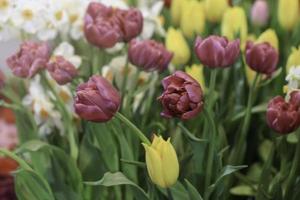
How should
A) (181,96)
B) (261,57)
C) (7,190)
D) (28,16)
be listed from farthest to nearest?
(7,190)
(28,16)
(261,57)
(181,96)

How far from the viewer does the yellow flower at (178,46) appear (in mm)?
Answer: 756

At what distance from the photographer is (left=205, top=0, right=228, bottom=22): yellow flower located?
782 millimetres

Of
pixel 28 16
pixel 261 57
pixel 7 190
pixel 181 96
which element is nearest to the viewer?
pixel 181 96

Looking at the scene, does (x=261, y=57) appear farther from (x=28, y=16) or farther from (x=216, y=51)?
(x=28, y=16)

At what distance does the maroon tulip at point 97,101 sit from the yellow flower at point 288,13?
1.07 ft

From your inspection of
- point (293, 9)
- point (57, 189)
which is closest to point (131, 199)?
point (57, 189)

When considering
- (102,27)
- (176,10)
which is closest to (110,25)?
(102,27)

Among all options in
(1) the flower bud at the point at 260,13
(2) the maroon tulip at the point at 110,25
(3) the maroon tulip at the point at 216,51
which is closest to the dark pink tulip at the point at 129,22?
(2) the maroon tulip at the point at 110,25

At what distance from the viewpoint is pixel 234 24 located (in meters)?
0.76

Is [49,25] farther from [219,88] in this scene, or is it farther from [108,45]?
[219,88]

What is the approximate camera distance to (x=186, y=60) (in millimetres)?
771

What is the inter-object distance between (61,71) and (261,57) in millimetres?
182

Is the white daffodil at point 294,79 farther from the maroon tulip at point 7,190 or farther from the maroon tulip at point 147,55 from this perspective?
the maroon tulip at point 7,190

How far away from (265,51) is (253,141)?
0.21 meters
